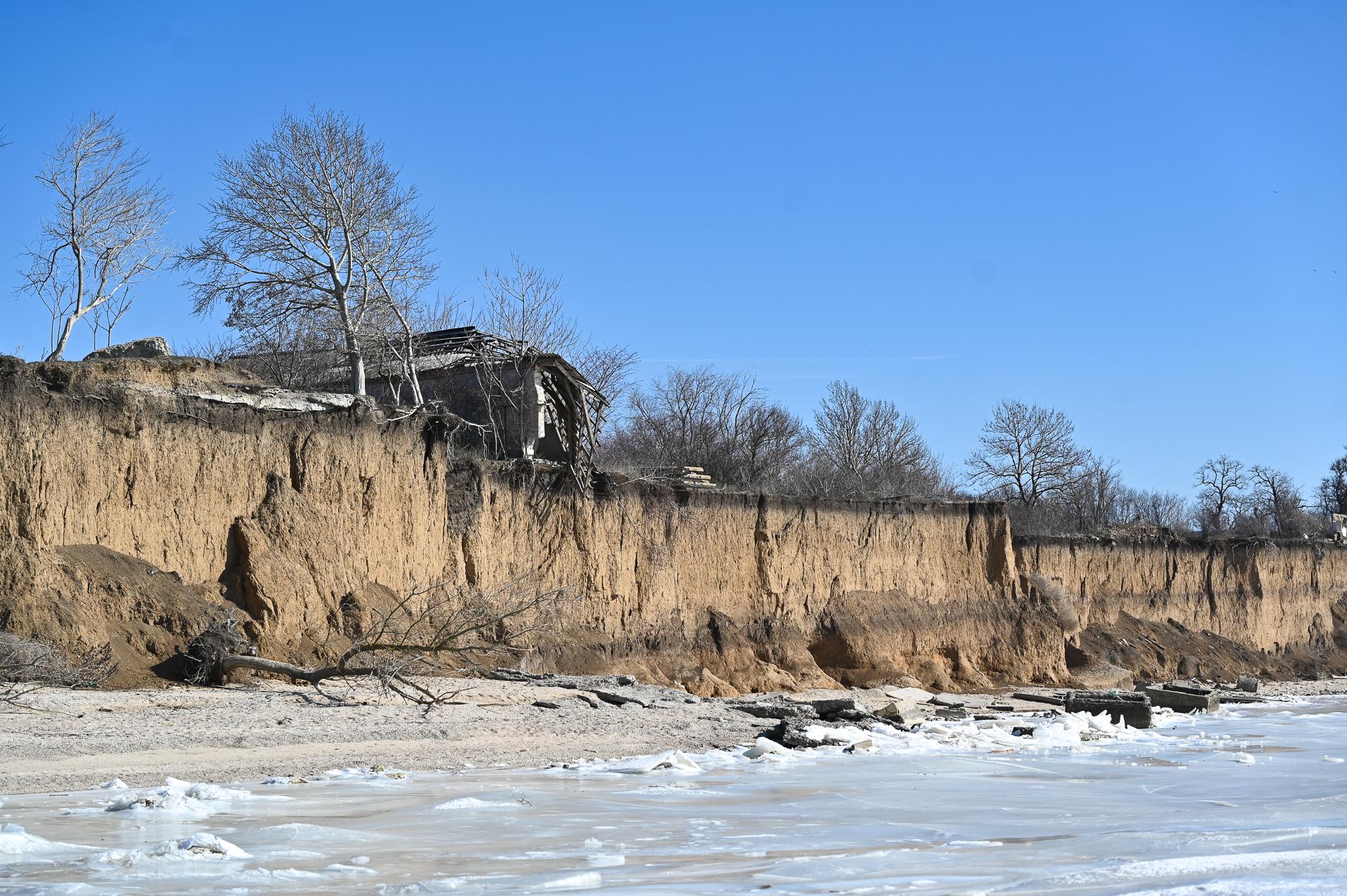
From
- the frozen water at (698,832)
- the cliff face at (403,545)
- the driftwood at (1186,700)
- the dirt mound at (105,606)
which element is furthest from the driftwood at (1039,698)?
the dirt mound at (105,606)

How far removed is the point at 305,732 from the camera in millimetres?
11273

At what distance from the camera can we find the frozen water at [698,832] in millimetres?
5875

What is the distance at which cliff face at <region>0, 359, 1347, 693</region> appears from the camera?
14.0m

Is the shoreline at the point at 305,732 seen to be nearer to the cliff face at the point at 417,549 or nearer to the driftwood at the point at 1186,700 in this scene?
the cliff face at the point at 417,549

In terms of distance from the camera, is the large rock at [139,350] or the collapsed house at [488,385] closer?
the large rock at [139,350]

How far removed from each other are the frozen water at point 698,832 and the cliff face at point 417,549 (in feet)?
20.0

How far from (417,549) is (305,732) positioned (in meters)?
7.24

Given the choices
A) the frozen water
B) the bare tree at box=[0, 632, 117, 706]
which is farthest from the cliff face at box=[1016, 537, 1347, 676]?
the bare tree at box=[0, 632, 117, 706]

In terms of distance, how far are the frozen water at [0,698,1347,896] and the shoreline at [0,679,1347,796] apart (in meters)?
0.70

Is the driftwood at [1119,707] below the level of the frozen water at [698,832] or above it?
below

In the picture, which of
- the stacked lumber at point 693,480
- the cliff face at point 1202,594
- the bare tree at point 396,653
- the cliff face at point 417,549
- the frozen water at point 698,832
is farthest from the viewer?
the cliff face at point 1202,594

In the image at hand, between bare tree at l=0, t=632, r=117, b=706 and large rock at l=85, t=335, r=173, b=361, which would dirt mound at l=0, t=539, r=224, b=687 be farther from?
large rock at l=85, t=335, r=173, b=361

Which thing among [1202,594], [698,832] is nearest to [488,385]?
[698,832]

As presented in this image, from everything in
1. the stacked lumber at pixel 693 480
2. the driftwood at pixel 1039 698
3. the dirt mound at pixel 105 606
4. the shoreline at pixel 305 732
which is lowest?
the driftwood at pixel 1039 698
